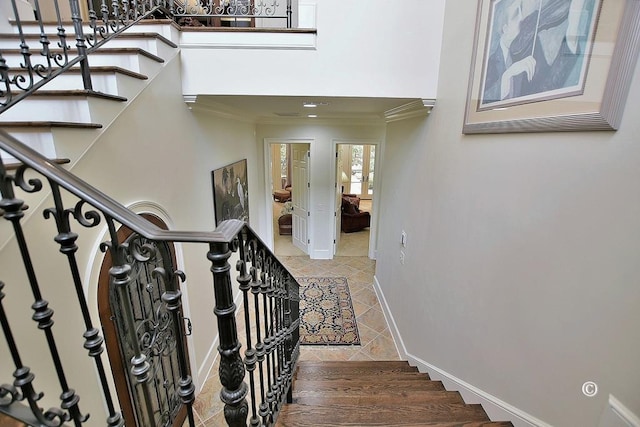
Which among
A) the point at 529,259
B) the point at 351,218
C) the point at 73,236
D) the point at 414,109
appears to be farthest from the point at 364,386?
the point at 351,218

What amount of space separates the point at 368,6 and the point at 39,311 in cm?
271

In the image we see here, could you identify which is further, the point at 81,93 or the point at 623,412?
the point at 81,93

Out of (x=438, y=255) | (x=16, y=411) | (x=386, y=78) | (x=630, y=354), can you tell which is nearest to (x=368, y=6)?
(x=386, y=78)

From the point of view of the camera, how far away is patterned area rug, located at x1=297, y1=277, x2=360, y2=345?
3838mm

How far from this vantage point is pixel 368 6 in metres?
2.32

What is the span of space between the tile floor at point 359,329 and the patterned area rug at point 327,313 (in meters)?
0.10

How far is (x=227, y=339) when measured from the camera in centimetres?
88

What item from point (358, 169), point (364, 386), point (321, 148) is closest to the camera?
point (364, 386)

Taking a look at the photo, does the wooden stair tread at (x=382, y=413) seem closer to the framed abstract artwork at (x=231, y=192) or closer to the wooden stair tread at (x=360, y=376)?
the wooden stair tread at (x=360, y=376)

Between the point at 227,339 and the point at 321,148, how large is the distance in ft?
16.6

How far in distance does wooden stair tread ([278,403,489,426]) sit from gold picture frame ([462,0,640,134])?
1712mm

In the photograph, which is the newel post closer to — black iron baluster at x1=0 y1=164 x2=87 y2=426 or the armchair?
black iron baluster at x1=0 y1=164 x2=87 y2=426

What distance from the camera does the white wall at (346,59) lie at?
2334 mm

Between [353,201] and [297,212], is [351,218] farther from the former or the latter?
[297,212]
